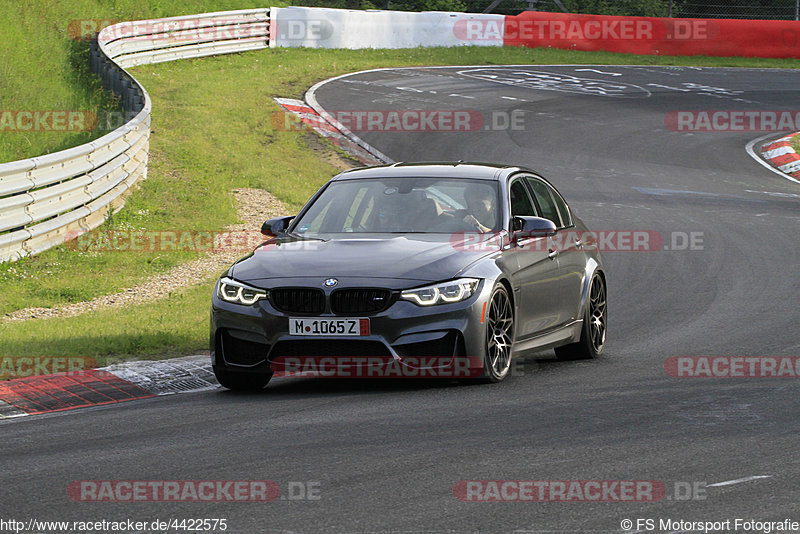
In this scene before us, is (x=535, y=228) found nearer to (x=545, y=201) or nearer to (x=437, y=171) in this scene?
(x=437, y=171)

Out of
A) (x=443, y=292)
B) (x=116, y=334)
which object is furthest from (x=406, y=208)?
(x=116, y=334)

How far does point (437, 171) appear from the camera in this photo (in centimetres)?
952

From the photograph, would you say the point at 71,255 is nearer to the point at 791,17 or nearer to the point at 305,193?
the point at 305,193

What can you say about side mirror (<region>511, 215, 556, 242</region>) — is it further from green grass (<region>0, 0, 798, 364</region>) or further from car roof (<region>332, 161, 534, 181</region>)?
green grass (<region>0, 0, 798, 364</region>)

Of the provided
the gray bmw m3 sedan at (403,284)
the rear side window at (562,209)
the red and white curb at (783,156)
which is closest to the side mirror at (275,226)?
the gray bmw m3 sedan at (403,284)

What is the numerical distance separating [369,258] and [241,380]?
125cm

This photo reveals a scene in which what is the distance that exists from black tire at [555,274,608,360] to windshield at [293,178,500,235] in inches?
57.3

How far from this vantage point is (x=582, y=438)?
6438mm

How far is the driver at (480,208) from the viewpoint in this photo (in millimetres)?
9000

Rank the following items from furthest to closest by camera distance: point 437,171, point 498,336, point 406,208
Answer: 1. point 437,171
2. point 406,208
3. point 498,336

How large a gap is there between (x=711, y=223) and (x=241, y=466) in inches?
527

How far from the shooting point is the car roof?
9.44 m

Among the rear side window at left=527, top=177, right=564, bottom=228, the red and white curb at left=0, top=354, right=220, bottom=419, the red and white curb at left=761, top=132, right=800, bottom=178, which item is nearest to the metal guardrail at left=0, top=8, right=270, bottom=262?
the red and white curb at left=0, top=354, right=220, bottom=419

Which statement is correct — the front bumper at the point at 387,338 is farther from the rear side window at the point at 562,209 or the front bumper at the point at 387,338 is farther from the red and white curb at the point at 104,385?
the rear side window at the point at 562,209
